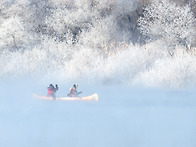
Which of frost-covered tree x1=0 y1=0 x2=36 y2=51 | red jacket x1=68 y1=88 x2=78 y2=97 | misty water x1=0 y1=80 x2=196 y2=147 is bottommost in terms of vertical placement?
misty water x1=0 y1=80 x2=196 y2=147

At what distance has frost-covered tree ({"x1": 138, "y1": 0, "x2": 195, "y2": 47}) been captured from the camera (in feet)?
116

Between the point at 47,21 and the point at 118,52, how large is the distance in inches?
377

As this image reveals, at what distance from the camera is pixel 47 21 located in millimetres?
38344

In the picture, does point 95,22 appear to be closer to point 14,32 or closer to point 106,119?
point 14,32

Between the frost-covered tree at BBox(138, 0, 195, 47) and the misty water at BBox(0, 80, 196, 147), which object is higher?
the frost-covered tree at BBox(138, 0, 195, 47)

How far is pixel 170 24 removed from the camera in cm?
3550

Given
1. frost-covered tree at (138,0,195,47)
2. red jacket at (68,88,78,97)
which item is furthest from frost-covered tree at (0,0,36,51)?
red jacket at (68,88,78,97)

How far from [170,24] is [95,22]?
196 inches

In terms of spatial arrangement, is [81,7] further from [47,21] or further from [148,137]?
A: [148,137]

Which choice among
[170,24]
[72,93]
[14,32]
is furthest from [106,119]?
[14,32]

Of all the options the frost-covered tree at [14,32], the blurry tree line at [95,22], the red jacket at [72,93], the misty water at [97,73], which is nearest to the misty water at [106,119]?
the misty water at [97,73]

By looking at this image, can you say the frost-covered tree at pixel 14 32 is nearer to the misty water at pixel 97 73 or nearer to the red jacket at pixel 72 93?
the misty water at pixel 97 73

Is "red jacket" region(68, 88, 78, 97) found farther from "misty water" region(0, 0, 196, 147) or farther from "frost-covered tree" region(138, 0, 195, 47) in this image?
"frost-covered tree" region(138, 0, 195, 47)

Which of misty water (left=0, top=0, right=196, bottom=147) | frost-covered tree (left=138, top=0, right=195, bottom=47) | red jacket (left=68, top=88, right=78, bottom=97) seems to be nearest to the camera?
misty water (left=0, top=0, right=196, bottom=147)
